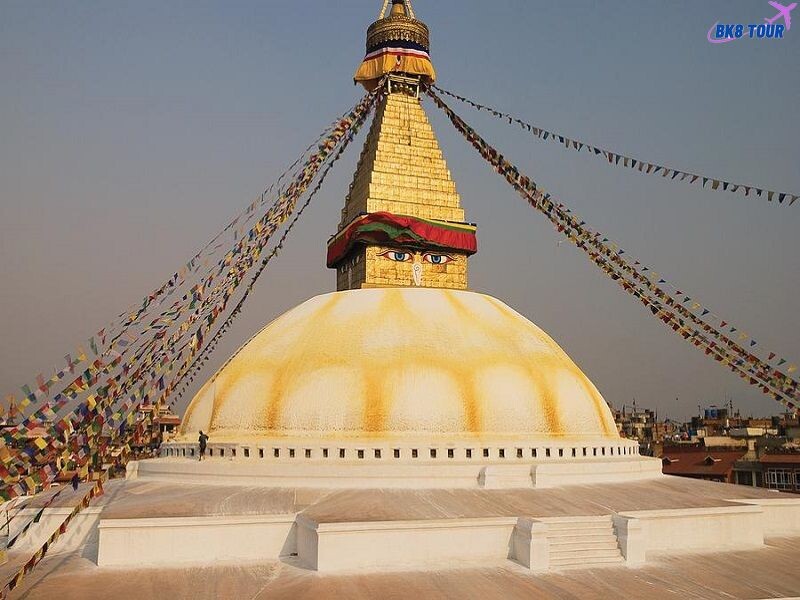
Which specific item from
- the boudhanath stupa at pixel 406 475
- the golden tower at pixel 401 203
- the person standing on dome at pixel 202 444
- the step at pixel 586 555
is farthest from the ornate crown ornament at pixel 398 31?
the step at pixel 586 555

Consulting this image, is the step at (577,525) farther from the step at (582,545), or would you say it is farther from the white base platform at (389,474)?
the white base platform at (389,474)

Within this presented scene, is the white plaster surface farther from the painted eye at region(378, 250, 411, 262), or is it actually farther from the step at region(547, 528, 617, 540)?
the painted eye at region(378, 250, 411, 262)

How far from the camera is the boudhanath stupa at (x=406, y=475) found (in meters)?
10.3

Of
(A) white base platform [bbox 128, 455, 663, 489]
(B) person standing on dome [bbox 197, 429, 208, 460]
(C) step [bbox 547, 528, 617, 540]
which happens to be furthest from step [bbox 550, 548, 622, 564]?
(B) person standing on dome [bbox 197, 429, 208, 460]

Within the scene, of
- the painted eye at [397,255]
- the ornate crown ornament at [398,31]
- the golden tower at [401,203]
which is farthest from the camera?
the ornate crown ornament at [398,31]

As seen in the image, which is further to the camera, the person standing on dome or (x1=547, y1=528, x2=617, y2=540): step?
the person standing on dome

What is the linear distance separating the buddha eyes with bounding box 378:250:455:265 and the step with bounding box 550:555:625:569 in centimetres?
877

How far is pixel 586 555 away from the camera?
35.9 ft

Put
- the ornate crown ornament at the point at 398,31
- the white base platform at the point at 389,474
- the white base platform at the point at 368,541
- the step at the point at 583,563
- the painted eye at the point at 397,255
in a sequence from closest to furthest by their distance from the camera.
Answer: the white base platform at the point at 368,541 → the step at the point at 583,563 → the white base platform at the point at 389,474 → the painted eye at the point at 397,255 → the ornate crown ornament at the point at 398,31

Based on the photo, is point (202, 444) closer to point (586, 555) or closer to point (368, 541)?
point (368, 541)

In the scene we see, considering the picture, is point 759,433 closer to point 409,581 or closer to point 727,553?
point 727,553

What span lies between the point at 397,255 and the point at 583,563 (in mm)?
8904

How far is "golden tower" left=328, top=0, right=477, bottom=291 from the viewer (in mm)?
17641

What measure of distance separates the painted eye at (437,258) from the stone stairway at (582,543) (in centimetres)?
824
